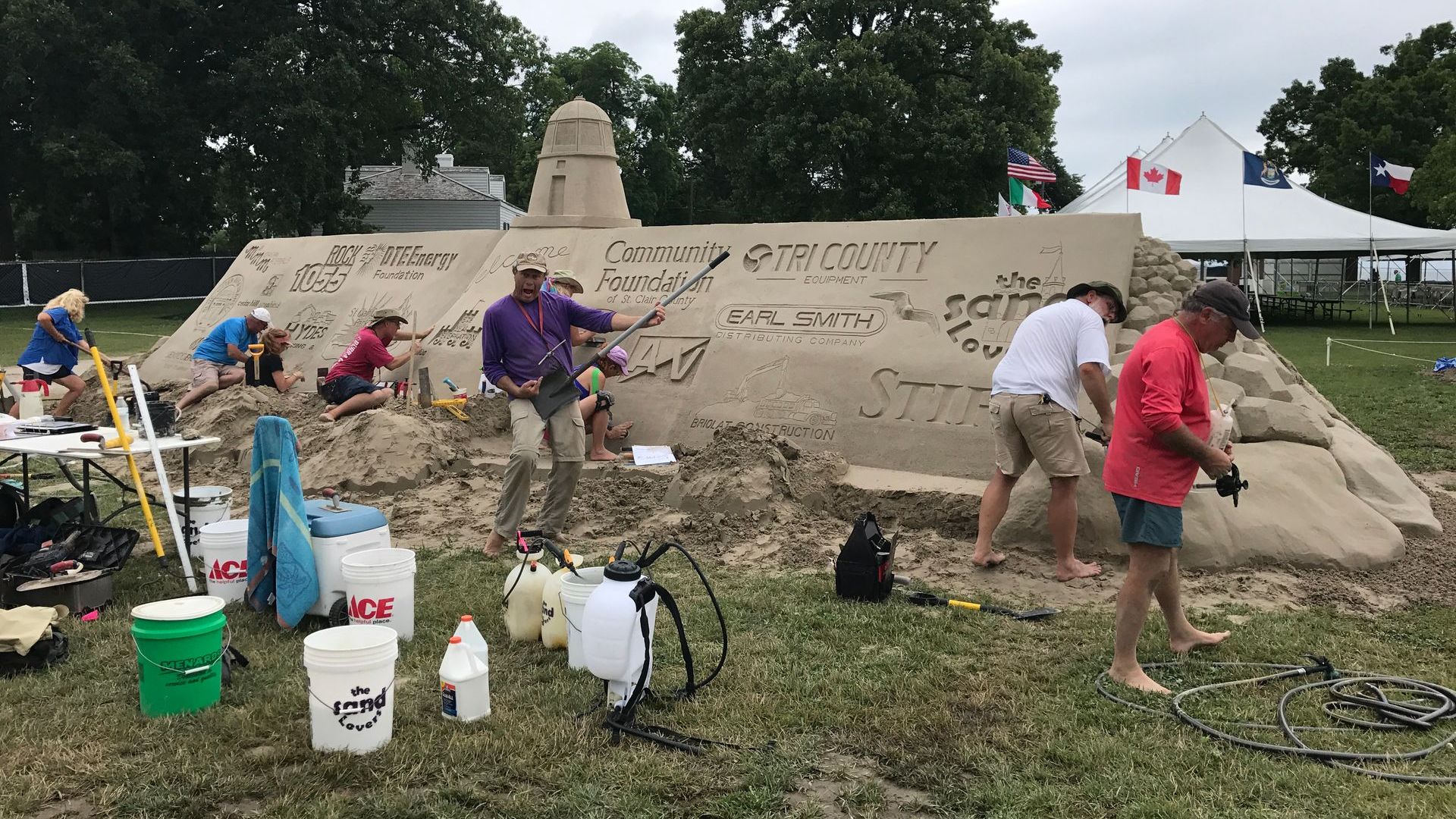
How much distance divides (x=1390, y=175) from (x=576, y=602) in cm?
2206

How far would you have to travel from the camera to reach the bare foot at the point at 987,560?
571 cm

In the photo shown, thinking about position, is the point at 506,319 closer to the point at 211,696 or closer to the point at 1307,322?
the point at 211,696

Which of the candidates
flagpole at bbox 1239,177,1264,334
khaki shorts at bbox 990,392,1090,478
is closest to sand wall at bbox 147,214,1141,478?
khaki shorts at bbox 990,392,1090,478

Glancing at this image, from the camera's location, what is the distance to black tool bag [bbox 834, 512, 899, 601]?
5121mm

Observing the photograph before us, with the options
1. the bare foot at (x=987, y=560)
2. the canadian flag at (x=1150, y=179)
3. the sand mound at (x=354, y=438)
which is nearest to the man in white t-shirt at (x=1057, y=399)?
the bare foot at (x=987, y=560)

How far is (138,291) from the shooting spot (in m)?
25.6

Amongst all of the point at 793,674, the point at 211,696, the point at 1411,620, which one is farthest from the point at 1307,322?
the point at 211,696

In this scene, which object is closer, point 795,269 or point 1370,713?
point 1370,713

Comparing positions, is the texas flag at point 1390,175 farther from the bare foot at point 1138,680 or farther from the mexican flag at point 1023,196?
the bare foot at point 1138,680

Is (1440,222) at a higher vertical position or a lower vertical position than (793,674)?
higher

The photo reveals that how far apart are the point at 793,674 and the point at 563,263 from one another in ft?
23.6

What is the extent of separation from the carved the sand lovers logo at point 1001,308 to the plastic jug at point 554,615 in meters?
4.11

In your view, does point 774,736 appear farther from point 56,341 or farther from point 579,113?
point 579,113

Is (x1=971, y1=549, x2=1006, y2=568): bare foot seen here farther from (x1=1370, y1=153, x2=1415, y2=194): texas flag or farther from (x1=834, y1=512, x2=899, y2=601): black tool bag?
(x1=1370, y1=153, x2=1415, y2=194): texas flag
